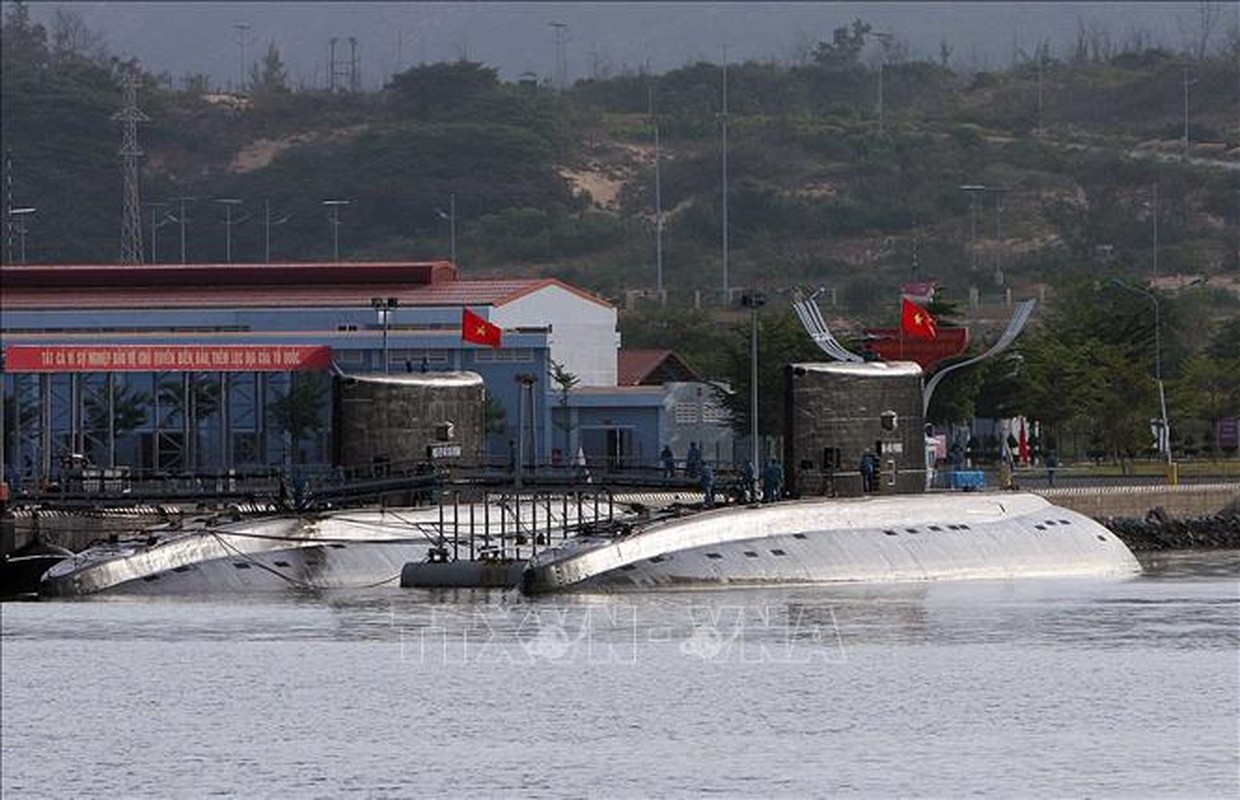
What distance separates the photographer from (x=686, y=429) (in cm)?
10931

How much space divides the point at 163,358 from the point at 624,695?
43150mm

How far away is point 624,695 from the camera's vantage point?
4434 cm

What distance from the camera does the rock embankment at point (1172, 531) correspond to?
83188mm

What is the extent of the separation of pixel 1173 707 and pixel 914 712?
3.73 m

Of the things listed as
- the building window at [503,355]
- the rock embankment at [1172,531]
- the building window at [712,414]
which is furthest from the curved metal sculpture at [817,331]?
the building window at [712,414]

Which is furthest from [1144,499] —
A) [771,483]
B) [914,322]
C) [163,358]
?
[163,358]

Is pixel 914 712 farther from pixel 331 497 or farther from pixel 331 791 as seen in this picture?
pixel 331 497

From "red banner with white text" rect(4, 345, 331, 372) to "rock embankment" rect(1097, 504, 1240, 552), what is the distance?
2349cm

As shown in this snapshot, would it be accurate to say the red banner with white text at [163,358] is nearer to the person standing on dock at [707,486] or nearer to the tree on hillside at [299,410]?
the tree on hillside at [299,410]

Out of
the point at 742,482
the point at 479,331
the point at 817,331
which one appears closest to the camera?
the point at 742,482

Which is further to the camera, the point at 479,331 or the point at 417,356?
the point at 417,356

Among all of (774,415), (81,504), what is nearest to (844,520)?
(81,504)

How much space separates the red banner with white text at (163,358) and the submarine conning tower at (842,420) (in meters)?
24.6

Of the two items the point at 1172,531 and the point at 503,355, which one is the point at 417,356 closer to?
the point at 503,355
